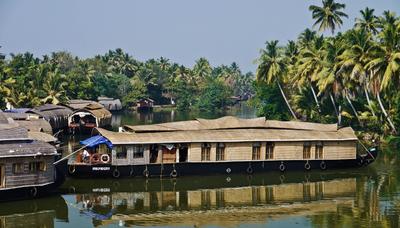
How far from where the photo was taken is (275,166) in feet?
Result: 97.6

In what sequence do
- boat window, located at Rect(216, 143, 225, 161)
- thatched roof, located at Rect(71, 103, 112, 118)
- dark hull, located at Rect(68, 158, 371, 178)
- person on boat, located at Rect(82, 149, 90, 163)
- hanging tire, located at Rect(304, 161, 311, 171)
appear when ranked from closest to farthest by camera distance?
1. dark hull, located at Rect(68, 158, 371, 178)
2. person on boat, located at Rect(82, 149, 90, 163)
3. boat window, located at Rect(216, 143, 225, 161)
4. hanging tire, located at Rect(304, 161, 311, 171)
5. thatched roof, located at Rect(71, 103, 112, 118)

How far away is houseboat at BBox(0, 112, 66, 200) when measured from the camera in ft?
71.6

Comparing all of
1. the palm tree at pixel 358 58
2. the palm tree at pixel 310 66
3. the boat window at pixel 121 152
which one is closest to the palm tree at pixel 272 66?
the palm tree at pixel 310 66

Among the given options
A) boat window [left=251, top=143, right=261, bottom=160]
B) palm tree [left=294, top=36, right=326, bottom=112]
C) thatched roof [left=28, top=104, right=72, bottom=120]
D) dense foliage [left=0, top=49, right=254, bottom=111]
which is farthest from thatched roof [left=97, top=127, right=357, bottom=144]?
dense foliage [left=0, top=49, right=254, bottom=111]

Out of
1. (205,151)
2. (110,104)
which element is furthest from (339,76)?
(110,104)

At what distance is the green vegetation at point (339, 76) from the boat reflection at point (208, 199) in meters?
11.8

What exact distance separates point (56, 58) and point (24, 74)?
1296 inches

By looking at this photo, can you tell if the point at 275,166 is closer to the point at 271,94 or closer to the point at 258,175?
the point at 258,175

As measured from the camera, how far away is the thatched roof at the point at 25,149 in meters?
21.7

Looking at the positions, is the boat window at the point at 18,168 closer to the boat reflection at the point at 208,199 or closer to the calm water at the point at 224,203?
the calm water at the point at 224,203

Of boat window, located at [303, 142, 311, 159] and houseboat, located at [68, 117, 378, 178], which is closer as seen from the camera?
houseboat, located at [68, 117, 378, 178]

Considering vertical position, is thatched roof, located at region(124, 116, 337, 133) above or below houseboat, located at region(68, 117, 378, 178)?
above

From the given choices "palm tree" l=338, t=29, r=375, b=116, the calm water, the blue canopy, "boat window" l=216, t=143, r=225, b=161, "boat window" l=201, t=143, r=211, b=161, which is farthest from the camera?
"palm tree" l=338, t=29, r=375, b=116

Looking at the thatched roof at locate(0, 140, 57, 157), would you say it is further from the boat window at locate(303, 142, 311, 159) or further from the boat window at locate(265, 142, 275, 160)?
the boat window at locate(303, 142, 311, 159)
